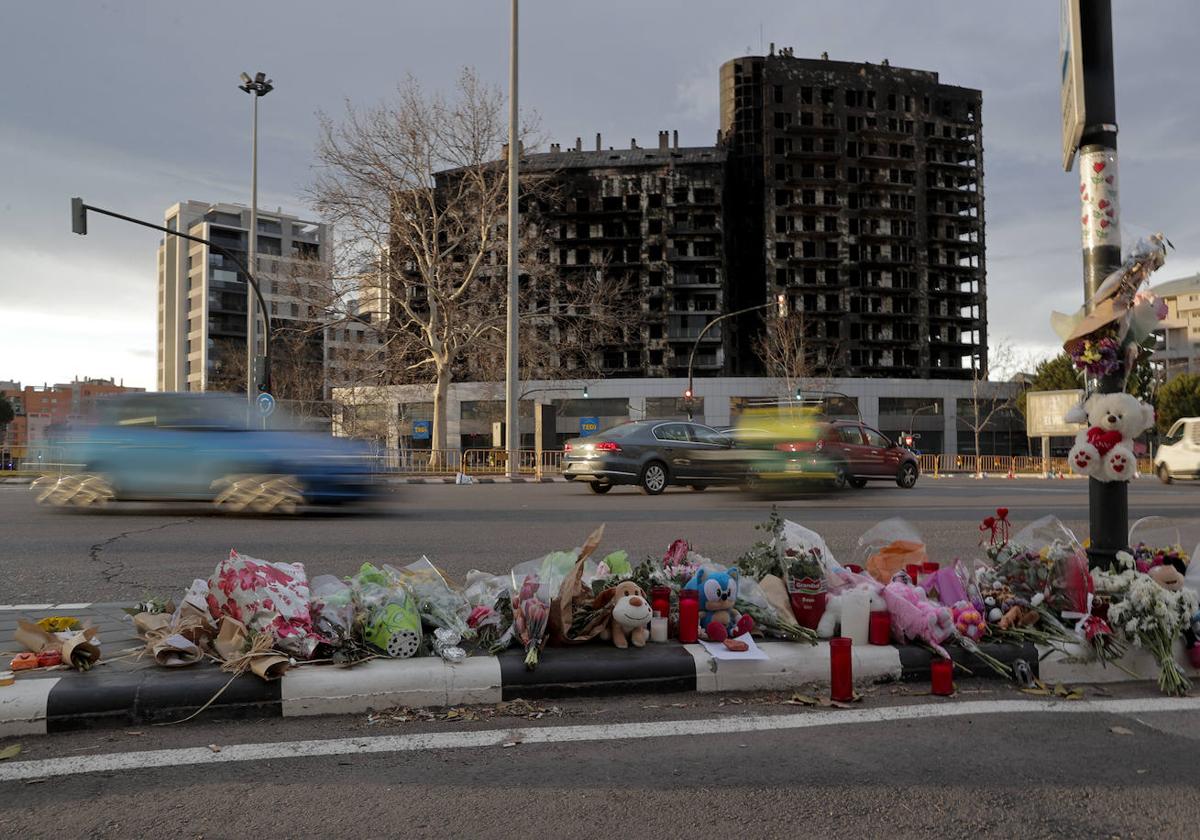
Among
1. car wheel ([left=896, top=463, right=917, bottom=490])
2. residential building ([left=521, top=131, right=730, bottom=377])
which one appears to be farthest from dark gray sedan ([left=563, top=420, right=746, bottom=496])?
residential building ([left=521, top=131, right=730, bottom=377])

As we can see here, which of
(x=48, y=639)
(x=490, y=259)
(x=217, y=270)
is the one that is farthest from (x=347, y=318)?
(x=217, y=270)

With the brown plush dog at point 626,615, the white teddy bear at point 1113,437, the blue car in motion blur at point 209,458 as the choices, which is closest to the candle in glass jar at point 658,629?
the brown plush dog at point 626,615

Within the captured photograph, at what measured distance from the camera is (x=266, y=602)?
398 centimetres

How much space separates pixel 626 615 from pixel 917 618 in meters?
1.36

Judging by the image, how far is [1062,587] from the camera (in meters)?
4.55

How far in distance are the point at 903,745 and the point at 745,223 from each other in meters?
84.8

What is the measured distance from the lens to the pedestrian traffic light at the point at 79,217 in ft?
70.7

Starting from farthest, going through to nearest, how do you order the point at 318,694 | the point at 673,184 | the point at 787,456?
the point at 673,184 < the point at 787,456 < the point at 318,694

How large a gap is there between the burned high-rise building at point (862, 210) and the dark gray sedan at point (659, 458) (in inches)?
2490

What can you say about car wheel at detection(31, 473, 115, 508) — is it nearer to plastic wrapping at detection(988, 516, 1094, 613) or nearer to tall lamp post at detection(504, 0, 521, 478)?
plastic wrapping at detection(988, 516, 1094, 613)

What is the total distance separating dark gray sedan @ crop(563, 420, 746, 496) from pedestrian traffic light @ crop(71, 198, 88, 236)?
44.4 feet

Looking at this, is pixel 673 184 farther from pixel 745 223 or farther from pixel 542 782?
pixel 542 782

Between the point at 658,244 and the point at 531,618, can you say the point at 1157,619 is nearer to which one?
the point at 531,618

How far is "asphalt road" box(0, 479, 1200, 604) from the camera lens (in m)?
7.34
